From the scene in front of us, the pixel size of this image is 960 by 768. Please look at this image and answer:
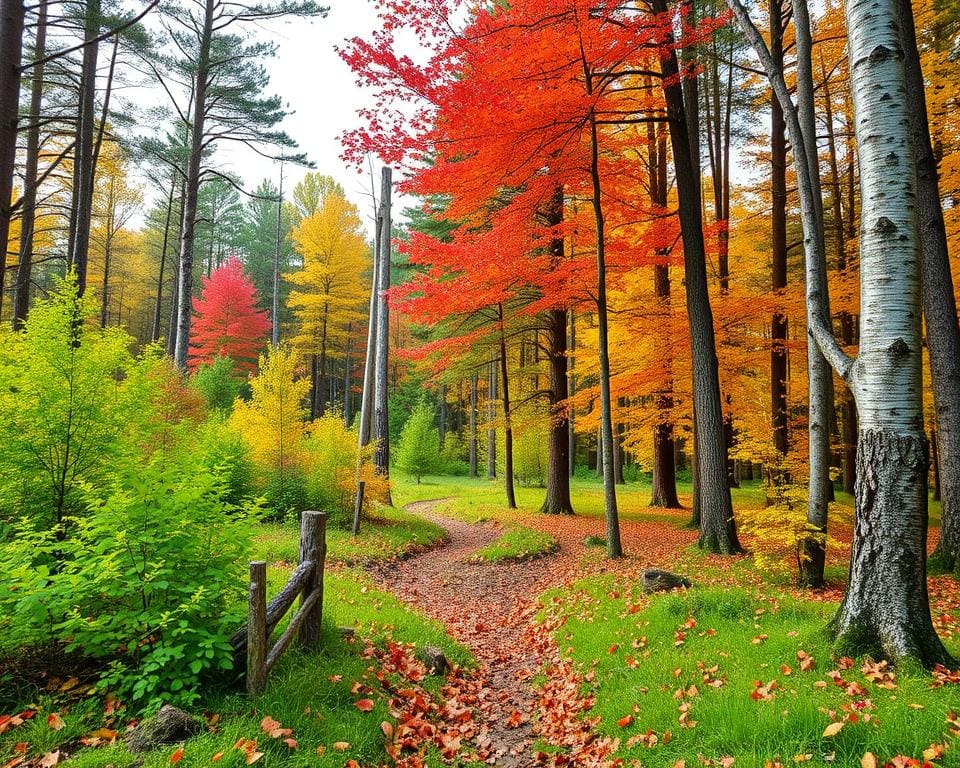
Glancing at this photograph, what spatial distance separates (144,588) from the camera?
315cm

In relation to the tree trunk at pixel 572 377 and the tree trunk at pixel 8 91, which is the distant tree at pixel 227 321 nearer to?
the tree trunk at pixel 572 377

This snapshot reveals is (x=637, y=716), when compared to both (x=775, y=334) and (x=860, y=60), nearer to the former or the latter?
(x=860, y=60)

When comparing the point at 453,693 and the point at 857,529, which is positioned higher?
the point at 857,529

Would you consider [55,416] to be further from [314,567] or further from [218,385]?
[218,385]

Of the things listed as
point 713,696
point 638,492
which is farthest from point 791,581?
point 638,492

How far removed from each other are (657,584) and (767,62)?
6.19 metres

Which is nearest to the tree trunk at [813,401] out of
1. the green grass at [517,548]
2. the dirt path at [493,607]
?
the dirt path at [493,607]

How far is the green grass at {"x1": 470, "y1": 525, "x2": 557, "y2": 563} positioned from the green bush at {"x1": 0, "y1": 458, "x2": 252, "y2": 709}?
21.8 feet

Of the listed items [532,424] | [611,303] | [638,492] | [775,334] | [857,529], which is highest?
[611,303]

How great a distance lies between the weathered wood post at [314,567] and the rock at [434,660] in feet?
3.90

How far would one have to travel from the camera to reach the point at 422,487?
23.5 m

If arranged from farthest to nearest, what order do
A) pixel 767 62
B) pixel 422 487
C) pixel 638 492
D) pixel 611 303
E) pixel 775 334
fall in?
pixel 422 487, pixel 638 492, pixel 611 303, pixel 775 334, pixel 767 62

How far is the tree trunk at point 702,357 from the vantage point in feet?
26.0

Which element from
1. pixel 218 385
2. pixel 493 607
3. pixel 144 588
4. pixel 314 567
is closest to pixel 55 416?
pixel 144 588
